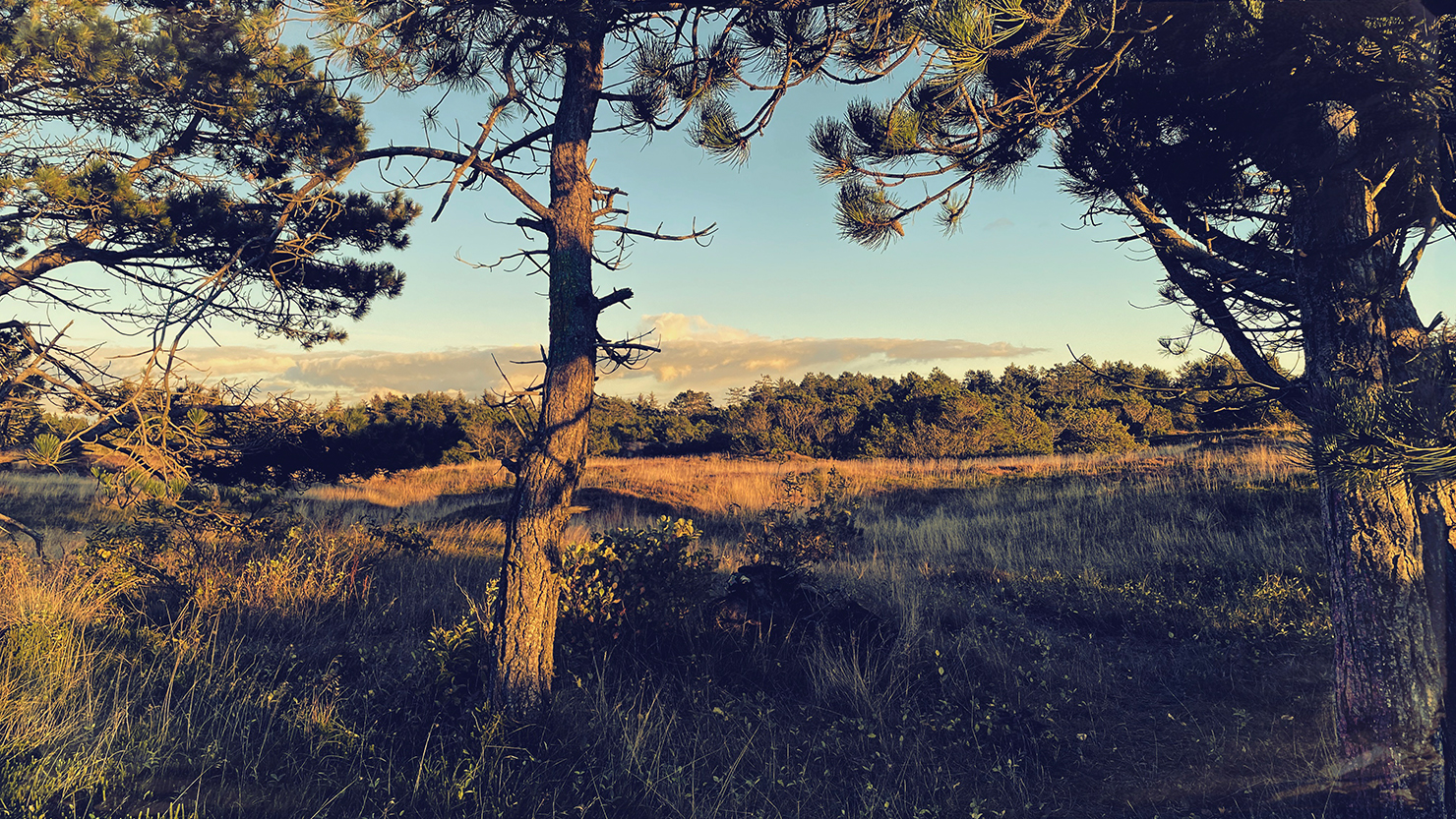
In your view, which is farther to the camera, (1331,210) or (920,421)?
(920,421)

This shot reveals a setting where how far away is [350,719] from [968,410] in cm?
2599

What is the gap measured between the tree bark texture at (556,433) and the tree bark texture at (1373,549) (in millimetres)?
3483

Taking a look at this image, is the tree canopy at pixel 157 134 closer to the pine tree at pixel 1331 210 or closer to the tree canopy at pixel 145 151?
the tree canopy at pixel 145 151

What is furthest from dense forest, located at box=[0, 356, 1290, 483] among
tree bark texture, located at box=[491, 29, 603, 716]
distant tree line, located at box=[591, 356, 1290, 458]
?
tree bark texture, located at box=[491, 29, 603, 716]

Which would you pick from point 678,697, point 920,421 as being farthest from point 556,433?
point 920,421

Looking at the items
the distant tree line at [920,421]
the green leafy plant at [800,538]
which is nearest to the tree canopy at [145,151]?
the green leafy plant at [800,538]

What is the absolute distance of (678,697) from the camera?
157 inches

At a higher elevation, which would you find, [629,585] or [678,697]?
[629,585]

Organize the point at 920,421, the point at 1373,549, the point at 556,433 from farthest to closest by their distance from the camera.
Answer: the point at 920,421
the point at 556,433
the point at 1373,549

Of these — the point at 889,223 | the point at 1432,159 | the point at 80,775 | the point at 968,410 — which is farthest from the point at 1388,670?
the point at 968,410

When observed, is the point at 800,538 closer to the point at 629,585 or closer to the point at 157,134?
the point at 629,585

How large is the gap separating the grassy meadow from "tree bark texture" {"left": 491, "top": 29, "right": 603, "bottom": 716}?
1.17ft

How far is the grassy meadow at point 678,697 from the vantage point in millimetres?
3000

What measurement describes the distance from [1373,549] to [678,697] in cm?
356
